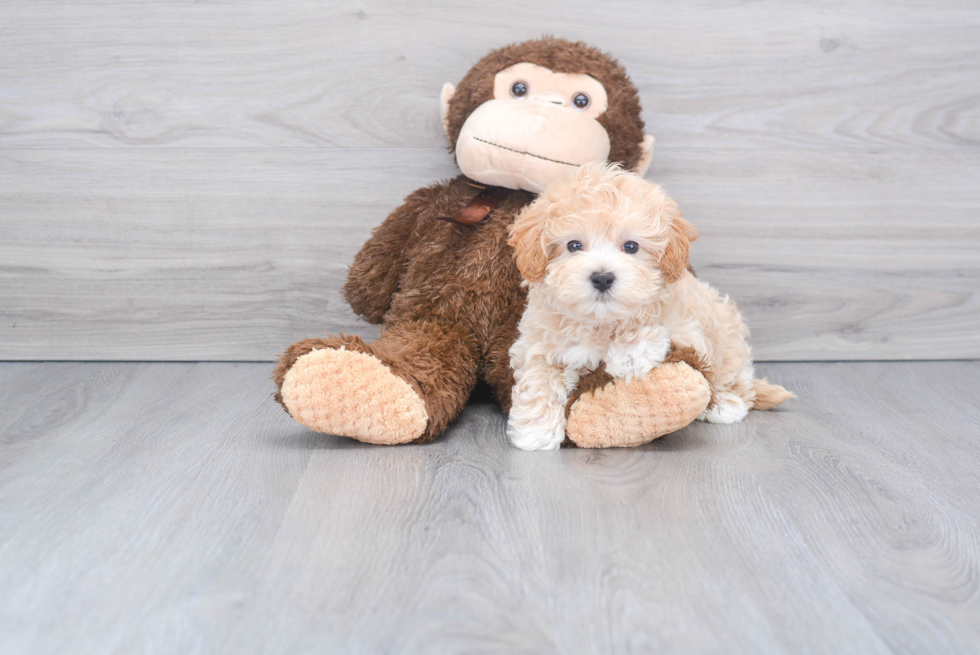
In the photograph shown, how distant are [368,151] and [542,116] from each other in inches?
16.7

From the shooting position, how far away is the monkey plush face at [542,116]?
1.10m

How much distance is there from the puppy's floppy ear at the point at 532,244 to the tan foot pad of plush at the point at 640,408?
176 mm

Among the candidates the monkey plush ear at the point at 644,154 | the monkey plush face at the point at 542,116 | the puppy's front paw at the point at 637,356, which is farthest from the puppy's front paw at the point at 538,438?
the monkey plush ear at the point at 644,154

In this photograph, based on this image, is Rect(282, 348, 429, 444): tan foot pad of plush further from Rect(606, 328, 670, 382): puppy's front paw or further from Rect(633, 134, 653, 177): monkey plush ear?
Rect(633, 134, 653, 177): monkey plush ear

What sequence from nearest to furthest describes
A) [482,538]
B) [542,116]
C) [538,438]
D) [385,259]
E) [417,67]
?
1. [482,538]
2. [538,438]
3. [542,116]
4. [385,259]
5. [417,67]

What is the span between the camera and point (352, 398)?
94 cm

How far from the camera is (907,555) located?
2.34 ft

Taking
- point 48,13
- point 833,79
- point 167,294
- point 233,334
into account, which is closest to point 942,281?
point 833,79

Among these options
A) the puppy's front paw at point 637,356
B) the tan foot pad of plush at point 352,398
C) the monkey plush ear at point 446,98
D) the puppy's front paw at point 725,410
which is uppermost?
the monkey plush ear at point 446,98

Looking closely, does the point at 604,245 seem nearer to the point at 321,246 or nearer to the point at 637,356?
the point at 637,356

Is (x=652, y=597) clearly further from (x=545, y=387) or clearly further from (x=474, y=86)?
(x=474, y=86)

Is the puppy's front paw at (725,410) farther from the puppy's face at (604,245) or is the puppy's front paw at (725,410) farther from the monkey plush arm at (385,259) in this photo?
the monkey plush arm at (385,259)

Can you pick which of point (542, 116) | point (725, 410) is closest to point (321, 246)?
point (542, 116)

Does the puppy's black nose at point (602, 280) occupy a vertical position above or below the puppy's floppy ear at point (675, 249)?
below
